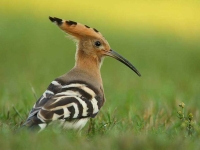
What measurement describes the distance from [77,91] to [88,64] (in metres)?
0.83

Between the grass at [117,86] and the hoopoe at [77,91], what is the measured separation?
4.5 inches

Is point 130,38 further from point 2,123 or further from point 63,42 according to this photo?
point 2,123

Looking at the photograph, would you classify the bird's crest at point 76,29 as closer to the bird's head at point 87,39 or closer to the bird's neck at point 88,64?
the bird's head at point 87,39

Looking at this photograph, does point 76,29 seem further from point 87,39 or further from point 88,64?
point 88,64

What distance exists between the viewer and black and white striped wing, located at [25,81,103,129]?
4637mm

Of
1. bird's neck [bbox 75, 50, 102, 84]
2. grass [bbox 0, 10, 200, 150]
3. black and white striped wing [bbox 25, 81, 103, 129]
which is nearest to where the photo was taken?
grass [bbox 0, 10, 200, 150]

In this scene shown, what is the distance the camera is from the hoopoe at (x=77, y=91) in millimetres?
4668

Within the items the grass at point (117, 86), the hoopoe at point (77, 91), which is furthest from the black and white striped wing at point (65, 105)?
the grass at point (117, 86)

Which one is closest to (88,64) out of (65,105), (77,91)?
(77,91)

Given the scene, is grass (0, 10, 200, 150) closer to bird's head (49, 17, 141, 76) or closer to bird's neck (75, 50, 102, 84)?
bird's neck (75, 50, 102, 84)

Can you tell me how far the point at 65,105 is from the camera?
185 inches

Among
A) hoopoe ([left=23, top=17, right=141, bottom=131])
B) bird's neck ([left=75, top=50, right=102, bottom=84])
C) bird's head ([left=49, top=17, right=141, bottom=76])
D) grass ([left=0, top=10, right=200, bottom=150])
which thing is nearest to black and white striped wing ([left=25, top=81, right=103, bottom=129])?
hoopoe ([left=23, top=17, right=141, bottom=131])

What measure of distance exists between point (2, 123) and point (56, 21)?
105 centimetres

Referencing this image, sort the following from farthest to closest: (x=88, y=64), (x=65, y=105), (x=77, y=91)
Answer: (x=88, y=64) < (x=77, y=91) < (x=65, y=105)
